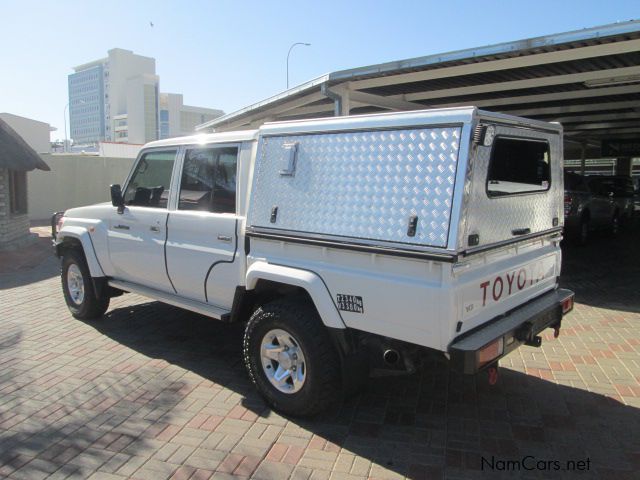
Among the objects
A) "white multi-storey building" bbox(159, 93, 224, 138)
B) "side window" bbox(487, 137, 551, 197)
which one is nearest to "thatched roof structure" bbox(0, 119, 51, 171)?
"side window" bbox(487, 137, 551, 197)

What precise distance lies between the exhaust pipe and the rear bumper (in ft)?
1.39

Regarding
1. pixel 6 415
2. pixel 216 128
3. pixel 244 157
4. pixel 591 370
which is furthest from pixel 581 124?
pixel 6 415

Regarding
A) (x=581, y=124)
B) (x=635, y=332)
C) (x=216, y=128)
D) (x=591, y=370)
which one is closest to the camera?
(x=591, y=370)

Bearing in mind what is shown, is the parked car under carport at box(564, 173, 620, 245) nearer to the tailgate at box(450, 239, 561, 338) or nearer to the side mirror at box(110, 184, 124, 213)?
the tailgate at box(450, 239, 561, 338)

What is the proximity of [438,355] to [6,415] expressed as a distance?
309cm

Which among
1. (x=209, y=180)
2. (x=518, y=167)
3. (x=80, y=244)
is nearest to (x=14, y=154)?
(x=80, y=244)

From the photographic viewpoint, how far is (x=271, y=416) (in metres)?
3.70

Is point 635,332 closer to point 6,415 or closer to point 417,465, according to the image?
point 417,465

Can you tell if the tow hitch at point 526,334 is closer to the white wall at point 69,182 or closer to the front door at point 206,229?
the front door at point 206,229

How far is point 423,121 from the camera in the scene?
2.94 meters

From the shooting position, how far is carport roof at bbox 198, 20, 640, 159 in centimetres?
609

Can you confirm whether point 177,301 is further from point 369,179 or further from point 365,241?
point 369,179

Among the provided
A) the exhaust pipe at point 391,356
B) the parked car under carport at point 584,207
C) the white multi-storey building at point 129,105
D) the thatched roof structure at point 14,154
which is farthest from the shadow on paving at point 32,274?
the white multi-storey building at point 129,105

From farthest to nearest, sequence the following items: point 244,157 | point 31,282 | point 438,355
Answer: point 31,282, point 244,157, point 438,355
